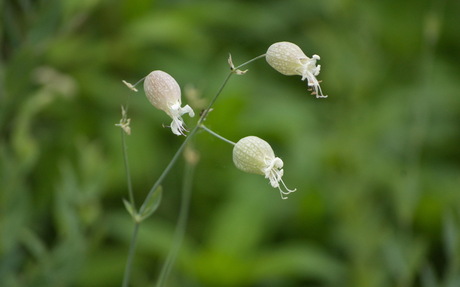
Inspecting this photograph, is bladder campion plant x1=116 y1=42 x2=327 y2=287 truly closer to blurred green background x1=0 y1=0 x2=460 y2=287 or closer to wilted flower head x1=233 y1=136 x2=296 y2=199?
wilted flower head x1=233 y1=136 x2=296 y2=199

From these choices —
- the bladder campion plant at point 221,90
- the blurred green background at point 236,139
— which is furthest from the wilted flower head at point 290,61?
the blurred green background at point 236,139

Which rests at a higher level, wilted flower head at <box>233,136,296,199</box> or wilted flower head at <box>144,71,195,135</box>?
wilted flower head at <box>144,71,195,135</box>

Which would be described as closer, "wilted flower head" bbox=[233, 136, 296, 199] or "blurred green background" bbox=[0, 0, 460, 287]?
"wilted flower head" bbox=[233, 136, 296, 199]

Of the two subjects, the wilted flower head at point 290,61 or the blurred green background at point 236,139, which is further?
the blurred green background at point 236,139

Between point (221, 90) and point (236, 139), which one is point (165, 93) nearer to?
point (221, 90)

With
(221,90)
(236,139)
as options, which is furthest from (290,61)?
(236,139)

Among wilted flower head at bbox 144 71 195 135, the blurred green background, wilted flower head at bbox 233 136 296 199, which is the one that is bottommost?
the blurred green background

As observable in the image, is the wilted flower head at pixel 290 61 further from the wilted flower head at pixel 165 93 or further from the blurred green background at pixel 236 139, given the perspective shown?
the blurred green background at pixel 236 139

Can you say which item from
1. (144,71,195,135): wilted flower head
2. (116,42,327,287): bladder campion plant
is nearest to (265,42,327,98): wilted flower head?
(116,42,327,287): bladder campion plant

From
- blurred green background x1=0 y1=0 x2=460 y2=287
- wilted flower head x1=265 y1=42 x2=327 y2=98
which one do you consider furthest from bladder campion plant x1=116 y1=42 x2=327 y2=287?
blurred green background x1=0 y1=0 x2=460 y2=287
